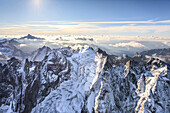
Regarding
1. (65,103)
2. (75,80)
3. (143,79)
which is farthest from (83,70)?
(143,79)

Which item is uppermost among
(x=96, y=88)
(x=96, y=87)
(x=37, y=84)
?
(x=96, y=87)

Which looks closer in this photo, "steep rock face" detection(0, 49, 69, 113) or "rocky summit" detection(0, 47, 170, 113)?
"rocky summit" detection(0, 47, 170, 113)

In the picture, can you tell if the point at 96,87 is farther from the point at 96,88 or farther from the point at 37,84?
the point at 37,84

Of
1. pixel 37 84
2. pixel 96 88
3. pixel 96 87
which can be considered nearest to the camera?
pixel 96 88

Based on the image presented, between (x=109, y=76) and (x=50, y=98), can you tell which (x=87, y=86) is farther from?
(x=50, y=98)

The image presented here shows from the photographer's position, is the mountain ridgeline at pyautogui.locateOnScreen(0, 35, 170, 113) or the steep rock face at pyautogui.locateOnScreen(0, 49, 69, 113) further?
the steep rock face at pyautogui.locateOnScreen(0, 49, 69, 113)

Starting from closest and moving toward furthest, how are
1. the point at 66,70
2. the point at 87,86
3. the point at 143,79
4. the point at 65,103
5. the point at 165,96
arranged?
the point at 165,96 → the point at 143,79 → the point at 65,103 → the point at 87,86 → the point at 66,70

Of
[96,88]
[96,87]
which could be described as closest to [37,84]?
[96,87]

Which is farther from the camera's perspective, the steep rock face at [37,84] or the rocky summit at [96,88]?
the steep rock face at [37,84]
